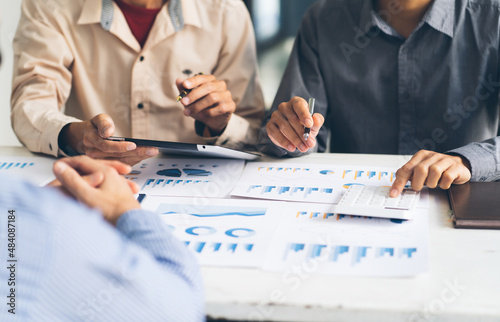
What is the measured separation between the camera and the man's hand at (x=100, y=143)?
3.51 feet

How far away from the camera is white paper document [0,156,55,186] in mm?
1078

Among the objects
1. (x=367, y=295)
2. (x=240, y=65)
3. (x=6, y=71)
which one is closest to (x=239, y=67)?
(x=240, y=65)

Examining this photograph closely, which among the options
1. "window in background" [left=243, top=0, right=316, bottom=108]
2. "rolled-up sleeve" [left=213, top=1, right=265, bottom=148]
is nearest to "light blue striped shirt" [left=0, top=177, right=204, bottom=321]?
"rolled-up sleeve" [left=213, top=1, right=265, bottom=148]

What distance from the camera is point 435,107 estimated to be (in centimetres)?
132

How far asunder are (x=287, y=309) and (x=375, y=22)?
0.92m

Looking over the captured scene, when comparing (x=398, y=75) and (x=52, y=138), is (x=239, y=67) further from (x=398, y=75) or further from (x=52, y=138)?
(x=52, y=138)

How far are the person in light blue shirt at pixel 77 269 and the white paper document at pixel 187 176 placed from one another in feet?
1.16

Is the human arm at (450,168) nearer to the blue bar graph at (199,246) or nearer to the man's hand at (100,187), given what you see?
the blue bar graph at (199,246)

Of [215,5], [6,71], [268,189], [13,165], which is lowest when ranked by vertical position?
[6,71]

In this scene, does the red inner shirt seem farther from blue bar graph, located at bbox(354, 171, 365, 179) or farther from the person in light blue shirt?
the person in light blue shirt

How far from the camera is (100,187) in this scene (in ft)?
2.32

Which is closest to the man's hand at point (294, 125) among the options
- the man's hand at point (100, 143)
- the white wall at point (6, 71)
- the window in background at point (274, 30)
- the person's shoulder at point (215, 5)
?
the man's hand at point (100, 143)

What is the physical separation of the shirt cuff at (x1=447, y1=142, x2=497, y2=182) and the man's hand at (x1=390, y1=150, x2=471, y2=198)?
30 millimetres

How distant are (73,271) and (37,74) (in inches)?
38.8
